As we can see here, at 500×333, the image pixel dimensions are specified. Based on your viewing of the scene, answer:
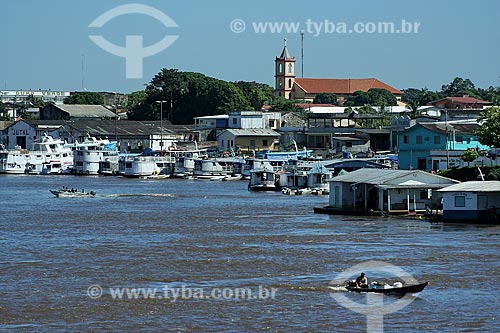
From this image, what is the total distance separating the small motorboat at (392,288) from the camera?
21578mm

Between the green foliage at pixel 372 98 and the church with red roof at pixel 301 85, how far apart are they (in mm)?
5219

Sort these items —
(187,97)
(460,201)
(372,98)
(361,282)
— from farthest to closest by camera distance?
(372,98) < (187,97) < (460,201) < (361,282)

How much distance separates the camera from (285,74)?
131750mm

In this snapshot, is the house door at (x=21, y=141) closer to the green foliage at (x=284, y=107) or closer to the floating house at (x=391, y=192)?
the green foliage at (x=284, y=107)

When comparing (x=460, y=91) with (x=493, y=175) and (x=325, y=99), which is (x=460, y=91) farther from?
(x=493, y=175)

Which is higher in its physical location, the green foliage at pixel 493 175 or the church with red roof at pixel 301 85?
the church with red roof at pixel 301 85

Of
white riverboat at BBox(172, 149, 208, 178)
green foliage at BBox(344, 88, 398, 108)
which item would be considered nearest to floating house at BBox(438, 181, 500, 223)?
white riverboat at BBox(172, 149, 208, 178)

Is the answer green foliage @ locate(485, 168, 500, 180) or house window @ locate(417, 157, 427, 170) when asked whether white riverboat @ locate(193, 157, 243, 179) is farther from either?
green foliage @ locate(485, 168, 500, 180)

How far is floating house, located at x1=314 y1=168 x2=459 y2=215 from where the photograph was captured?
120 feet

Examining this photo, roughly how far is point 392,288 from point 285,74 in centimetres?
11101

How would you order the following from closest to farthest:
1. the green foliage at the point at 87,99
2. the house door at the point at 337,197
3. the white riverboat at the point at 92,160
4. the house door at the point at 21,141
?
the house door at the point at 337,197, the white riverboat at the point at 92,160, the house door at the point at 21,141, the green foliage at the point at 87,99

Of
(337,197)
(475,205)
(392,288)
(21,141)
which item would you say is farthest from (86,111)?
(392,288)

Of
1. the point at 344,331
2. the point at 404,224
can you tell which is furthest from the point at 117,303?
the point at 404,224

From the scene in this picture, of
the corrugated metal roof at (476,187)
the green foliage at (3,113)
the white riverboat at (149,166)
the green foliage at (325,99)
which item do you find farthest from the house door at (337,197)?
the green foliage at (3,113)
